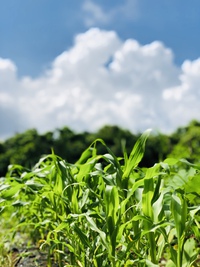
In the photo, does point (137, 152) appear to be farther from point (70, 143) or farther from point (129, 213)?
point (70, 143)

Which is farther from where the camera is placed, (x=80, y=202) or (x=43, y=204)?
(x=43, y=204)

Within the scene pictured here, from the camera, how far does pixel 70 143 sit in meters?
29.8

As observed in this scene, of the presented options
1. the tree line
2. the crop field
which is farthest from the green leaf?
the tree line

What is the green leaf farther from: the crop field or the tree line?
the tree line

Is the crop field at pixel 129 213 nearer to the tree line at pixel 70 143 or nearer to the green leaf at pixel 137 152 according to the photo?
the green leaf at pixel 137 152

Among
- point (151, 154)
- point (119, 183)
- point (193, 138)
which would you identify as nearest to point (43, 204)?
point (119, 183)

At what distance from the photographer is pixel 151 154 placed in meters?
29.0

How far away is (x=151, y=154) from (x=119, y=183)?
27.5 m

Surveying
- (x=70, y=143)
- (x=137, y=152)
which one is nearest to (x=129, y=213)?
Answer: (x=137, y=152)

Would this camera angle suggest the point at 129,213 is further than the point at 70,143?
No

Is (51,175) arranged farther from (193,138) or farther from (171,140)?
(171,140)

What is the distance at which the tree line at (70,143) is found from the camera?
25.6 meters

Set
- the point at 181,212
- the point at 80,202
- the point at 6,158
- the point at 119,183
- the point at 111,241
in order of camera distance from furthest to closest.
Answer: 1. the point at 6,158
2. the point at 80,202
3. the point at 119,183
4. the point at 111,241
5. the point at 181,212

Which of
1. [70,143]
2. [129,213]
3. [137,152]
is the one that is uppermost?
[70,143]
